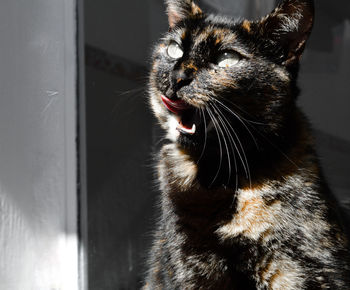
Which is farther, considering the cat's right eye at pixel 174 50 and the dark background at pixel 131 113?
the dark background at pixel 131 113

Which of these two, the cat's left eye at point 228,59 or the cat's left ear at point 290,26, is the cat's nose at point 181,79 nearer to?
the cat's left eye at point 228,59

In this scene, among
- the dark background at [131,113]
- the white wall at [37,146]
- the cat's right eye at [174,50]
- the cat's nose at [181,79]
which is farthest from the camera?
the dark background at [131,113]

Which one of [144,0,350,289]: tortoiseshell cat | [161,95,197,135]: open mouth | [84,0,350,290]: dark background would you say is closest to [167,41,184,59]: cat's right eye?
[144,0,350,289]: tortoiseshell cat

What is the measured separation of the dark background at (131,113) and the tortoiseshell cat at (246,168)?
41 centimetres

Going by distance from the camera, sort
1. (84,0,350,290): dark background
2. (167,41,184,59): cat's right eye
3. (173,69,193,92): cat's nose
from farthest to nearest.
Answer: 1. (84,0,350,290): dark background
2. (167,41,184,59): cat's right eye
3. (173,69,193,92): cat's nose

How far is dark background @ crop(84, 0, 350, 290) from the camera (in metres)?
1.33

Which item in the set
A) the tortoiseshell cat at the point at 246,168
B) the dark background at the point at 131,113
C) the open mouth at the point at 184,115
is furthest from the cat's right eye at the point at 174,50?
the dark background at the point at 131,113

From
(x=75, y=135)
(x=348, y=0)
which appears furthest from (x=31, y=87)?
(x=348, y=0)

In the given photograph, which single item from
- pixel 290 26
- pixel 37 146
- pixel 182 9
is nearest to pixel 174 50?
pixel 182 9

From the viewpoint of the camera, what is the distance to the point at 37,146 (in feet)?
4.06

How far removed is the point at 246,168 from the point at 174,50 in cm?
31

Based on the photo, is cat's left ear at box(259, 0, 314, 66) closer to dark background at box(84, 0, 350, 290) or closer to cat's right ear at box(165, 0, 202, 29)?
cat's right ear at box(165, 0, 202, 29)

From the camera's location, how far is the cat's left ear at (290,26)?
0.82 meters

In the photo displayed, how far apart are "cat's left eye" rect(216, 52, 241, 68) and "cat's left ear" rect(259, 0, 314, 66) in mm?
83
